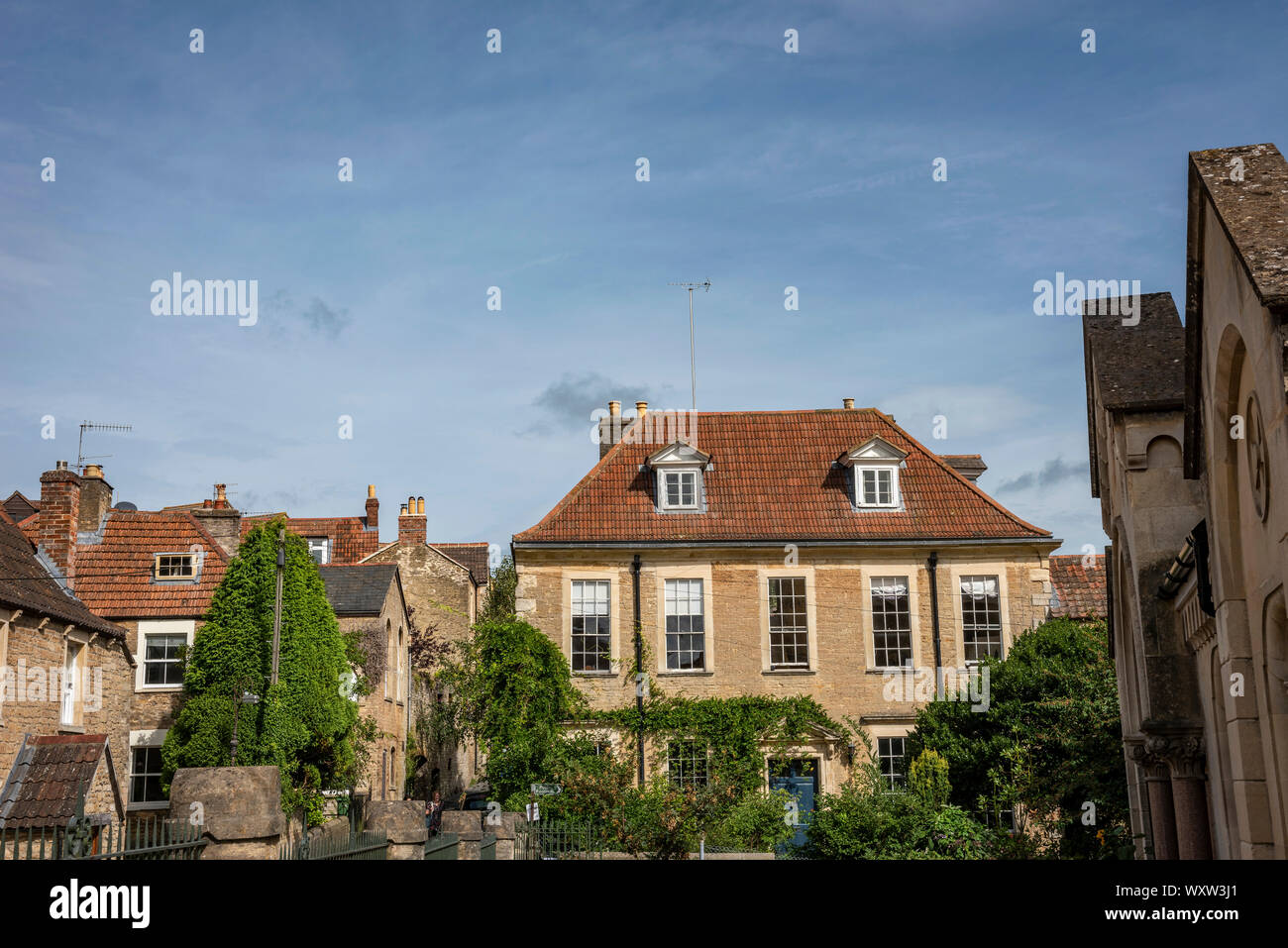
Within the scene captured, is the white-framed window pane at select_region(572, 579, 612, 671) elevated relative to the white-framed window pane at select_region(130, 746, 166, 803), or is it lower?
elevated

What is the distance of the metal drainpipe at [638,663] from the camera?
91.4ft

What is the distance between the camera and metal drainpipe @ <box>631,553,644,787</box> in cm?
2786

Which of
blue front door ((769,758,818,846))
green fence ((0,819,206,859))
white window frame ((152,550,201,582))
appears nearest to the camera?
green fence ((0,819,206,859))

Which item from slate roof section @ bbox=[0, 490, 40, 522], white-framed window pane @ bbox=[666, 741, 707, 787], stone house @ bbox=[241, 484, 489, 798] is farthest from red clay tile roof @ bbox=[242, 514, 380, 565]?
white-framed window pane @ bbox=[666, 741, 707, 787]

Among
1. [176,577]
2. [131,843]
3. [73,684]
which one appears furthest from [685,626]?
[131,843]

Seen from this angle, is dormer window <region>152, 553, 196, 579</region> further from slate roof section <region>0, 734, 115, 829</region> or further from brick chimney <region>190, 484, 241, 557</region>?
slate roof section <region>0, 734, 115, 829</region>

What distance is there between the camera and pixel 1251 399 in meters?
7.96

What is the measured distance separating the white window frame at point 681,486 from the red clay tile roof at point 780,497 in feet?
0.89

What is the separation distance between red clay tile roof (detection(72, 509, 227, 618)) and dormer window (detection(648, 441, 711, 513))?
40.3ft

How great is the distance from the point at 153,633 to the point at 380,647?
21.1 feet
